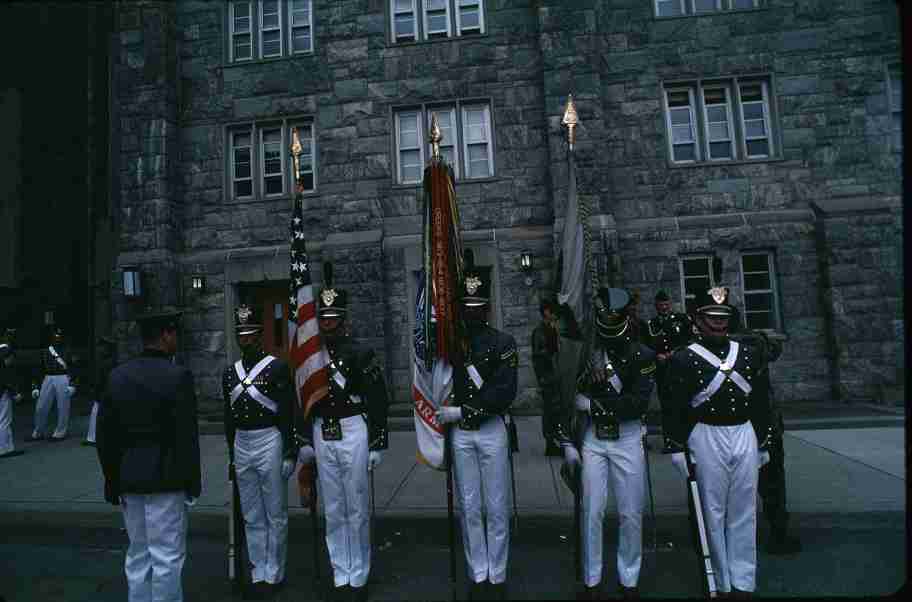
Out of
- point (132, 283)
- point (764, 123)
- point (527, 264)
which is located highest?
point (764, 123)

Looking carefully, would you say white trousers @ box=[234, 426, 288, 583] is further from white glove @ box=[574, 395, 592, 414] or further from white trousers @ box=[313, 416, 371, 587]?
white glove @ box=[574, 395, 592, 414]

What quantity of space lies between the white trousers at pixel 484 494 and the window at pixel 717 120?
947 cm

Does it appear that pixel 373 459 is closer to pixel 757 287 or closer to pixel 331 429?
pixel 331 429

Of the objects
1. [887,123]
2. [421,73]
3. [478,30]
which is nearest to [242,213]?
[421,73]

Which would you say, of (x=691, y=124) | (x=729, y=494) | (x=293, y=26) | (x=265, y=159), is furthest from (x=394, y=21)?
(x=729, y=494)

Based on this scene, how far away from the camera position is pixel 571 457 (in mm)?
4254

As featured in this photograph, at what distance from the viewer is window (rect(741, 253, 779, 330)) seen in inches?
445

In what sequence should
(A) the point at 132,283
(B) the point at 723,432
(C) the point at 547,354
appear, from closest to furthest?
1. (B) the point at 723,432
2. (C) the point at 547,354
3. (A) the point at 132,283

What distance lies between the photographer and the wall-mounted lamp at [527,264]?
11.2 metres

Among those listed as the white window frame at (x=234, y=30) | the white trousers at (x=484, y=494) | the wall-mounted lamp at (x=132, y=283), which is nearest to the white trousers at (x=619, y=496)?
the white trousers at (x=484, y=494)

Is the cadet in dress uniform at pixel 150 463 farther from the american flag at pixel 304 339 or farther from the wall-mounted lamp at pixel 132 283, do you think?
Result: the wall-mounted lamp at pixel 132 283

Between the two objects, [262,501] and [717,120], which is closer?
[262,501]

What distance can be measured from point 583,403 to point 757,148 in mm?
10012

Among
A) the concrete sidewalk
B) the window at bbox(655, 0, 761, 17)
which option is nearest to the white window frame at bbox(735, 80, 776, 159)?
the window at bbox(655, 0, 761, 17)
